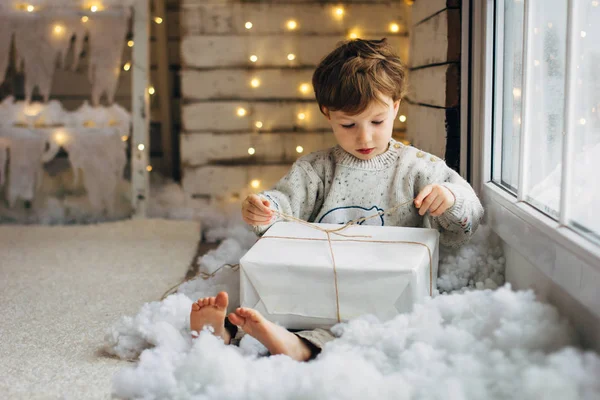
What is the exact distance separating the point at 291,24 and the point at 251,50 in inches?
8.4

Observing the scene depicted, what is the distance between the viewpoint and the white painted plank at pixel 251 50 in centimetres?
302

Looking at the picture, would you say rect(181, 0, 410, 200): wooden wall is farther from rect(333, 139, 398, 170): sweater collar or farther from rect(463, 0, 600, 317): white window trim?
rect(333, 139, 398, 170): sweater collar

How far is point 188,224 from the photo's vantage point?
3008 mm

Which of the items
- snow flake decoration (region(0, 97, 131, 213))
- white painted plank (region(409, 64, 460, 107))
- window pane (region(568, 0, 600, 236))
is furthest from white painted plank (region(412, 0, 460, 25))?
snow flake decoration (region(0, 97, 131, 213))

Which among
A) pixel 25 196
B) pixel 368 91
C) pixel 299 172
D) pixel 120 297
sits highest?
pixel 368 91

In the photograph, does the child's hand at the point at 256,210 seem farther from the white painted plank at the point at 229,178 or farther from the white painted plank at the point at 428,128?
the white painted plank at the point at 229,178

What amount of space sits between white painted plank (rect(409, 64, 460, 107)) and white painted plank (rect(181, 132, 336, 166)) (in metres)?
0.62

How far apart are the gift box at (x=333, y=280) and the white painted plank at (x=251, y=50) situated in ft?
5.37

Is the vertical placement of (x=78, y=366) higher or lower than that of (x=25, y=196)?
lower

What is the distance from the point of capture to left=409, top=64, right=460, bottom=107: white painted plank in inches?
84.4

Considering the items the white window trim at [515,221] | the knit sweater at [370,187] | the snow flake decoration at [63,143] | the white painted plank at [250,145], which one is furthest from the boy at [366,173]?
the snow flake decoration at [63,143]

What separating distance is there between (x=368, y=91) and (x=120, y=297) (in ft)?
3.14

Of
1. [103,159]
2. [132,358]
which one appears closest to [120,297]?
[132,358]

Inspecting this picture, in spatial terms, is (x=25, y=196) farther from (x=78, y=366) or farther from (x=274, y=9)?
(x=78, y=366)
